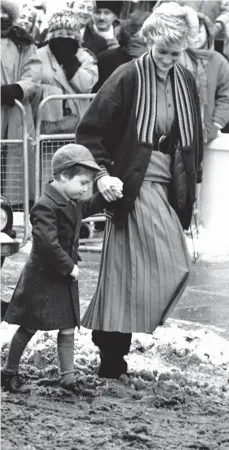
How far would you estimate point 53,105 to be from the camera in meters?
11.5

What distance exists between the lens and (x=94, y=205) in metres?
6.55

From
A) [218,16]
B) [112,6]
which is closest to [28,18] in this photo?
[112,6]

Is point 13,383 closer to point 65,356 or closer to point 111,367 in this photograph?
point 65,356

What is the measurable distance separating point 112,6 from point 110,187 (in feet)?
27.3

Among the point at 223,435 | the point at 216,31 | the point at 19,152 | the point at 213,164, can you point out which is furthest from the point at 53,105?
the point at 223,435

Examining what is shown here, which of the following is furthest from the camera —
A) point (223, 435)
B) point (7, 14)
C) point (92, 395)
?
point (7, 14)

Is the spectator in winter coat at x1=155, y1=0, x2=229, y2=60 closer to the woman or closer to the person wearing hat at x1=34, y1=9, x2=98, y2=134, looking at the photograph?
the person wearing hat at x1=34, y1=9, x2=98, y2=134

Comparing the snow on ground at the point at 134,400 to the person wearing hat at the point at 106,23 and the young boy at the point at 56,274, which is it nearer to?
the young boy at the point at 56,274

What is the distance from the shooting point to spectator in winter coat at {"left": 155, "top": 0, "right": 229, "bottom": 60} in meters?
13.8

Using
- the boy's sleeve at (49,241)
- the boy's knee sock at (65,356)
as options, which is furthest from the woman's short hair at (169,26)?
the boy's knee sock at (65,356)

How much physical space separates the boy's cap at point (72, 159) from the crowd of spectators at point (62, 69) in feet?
15.9

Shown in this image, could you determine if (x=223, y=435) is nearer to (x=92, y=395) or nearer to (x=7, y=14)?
(x=92, y=395)

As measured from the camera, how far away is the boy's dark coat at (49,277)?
6.24m

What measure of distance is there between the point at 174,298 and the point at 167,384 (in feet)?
1.45
